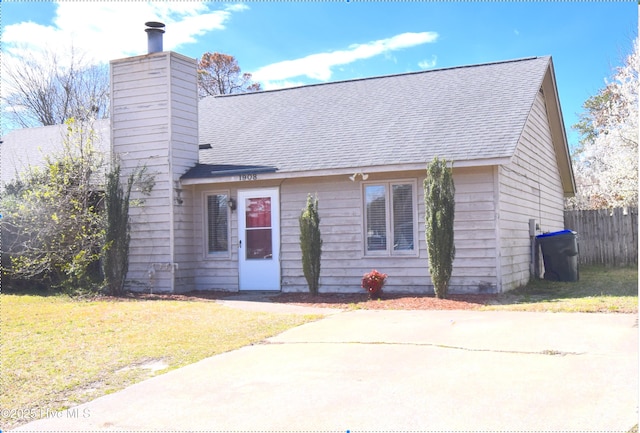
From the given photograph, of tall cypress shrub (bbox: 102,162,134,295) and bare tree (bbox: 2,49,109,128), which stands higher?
bare tree (bbox: 2,49,109,128)

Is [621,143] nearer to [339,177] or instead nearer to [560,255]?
[560,255]

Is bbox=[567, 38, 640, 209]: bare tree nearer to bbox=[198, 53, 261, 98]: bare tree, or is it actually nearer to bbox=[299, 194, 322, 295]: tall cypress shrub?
bbox=[299, 194, 322, 295]: tall cypress shrub

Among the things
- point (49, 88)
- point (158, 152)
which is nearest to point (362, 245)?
point (158, 152)

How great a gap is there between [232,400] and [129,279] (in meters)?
9.10

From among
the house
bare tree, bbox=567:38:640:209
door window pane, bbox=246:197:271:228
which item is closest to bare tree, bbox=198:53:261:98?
bare tree, bbox=567:38:640:209

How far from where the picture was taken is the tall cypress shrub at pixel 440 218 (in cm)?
1012

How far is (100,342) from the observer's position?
696cm

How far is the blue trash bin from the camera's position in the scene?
504 inches

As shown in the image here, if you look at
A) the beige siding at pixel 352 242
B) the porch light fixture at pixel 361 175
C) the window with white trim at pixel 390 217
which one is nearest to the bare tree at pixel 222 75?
the beige siding at pixel 352 242

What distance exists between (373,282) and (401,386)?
5.87m

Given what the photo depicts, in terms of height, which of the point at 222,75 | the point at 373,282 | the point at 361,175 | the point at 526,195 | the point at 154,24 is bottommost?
the point at 373,282

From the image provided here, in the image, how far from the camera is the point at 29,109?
29031 millimetres

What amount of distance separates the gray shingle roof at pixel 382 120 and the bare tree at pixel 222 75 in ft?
64.4

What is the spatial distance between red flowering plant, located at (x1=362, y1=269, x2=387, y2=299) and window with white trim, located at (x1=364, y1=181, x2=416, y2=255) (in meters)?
0.94
